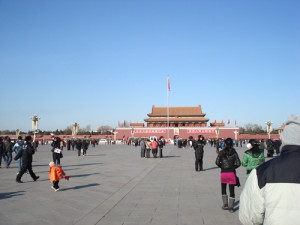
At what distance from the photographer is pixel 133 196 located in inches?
299

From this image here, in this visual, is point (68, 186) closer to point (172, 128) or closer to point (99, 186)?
point (99, 186)

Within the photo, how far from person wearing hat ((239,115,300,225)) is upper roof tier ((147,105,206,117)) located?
223 ft

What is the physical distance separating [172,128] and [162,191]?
195 ft

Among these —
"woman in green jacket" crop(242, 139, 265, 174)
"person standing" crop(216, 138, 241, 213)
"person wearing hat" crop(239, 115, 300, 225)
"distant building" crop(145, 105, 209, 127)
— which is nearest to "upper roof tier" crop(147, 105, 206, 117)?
"distant building" crop(145, 105, 209, 127)

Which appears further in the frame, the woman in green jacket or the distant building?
the distant building

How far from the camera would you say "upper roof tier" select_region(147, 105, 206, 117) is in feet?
232

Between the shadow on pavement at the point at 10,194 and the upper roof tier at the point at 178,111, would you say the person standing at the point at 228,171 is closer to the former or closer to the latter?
the shadow on pavement at the point at 10,194

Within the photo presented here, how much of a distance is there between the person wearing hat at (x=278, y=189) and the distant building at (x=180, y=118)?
67618mm

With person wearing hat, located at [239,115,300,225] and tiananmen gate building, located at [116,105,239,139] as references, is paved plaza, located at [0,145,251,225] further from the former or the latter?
tiananmen gate building, located at [116,105,239,139]

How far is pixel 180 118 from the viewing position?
2763 inches

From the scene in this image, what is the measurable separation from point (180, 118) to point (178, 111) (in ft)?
7.12

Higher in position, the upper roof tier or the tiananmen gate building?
the upper roof tier

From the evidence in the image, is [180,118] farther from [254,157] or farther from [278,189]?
[278,189]

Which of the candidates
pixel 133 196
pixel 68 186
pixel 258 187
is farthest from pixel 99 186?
pixel 258 187
